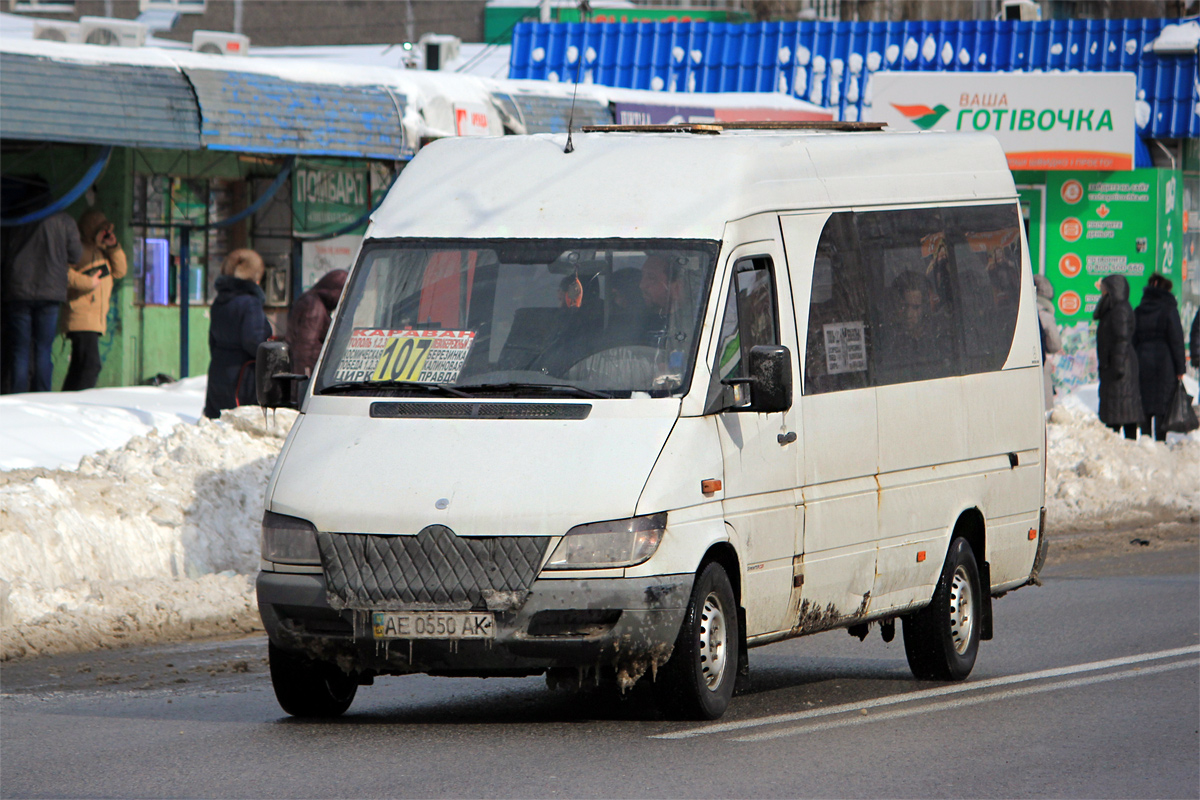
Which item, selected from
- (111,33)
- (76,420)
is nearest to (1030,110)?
(111,33)

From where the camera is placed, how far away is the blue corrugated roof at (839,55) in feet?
85.0

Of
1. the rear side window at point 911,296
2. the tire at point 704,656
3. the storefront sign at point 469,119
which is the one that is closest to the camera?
the tire at point 704,656

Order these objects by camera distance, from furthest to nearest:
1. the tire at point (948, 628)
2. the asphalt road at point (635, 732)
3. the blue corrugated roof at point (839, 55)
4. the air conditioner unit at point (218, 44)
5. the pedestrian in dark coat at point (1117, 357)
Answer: the blue corrugated roof at point (839, 55) < the air conditioner unit at point (218, 44) < the pedestrian in dark coat at point (1117, 357) < the tire at point (948, 628) < the asphalt road at point (635, 732)

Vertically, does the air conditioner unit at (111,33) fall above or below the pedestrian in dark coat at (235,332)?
above

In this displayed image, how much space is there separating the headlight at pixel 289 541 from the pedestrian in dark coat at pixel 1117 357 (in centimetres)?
1282

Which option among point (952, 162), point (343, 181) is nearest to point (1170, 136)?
point (343, 181)

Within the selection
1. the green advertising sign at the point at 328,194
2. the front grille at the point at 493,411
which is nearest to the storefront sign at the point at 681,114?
the green advertising sign at the point at 328,194

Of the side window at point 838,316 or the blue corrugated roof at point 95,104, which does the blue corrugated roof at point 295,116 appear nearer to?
the blue corrugated roof at point 95,104

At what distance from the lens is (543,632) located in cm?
718

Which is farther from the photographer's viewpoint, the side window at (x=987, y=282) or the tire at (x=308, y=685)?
the side window at (x=987, y=282)

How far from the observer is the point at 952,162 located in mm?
9734

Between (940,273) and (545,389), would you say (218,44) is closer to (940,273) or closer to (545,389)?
(940,273)

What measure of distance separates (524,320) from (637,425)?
767 mm

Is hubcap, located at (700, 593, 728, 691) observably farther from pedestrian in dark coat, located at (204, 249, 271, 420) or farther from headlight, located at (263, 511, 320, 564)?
pedestrian in dark coat, located at (204, 249, 271, 420)
